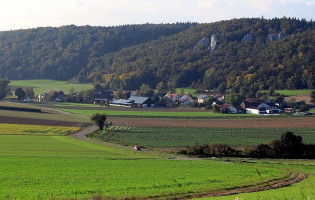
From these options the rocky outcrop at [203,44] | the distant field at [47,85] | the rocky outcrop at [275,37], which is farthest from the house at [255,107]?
the rocky outcrop at [203,44]

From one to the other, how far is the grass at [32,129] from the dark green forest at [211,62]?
2633 inches

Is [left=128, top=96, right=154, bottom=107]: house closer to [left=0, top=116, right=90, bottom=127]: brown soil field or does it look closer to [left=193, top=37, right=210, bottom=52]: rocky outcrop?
[left=0, top=116, right=90, bottom=127]: brown soil field

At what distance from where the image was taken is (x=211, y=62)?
158500mm

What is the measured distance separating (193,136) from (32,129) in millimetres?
18884

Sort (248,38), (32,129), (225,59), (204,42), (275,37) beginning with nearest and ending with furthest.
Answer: (32,129) → (225,59) → (275,37) → (248,38) → (204,42)

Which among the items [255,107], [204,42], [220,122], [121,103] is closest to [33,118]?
[220,122]

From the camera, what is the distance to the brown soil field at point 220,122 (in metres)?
72.7

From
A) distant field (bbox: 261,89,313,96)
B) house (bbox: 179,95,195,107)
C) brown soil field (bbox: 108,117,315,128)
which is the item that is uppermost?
Result: distant field (bbox: 261,89,313,96)

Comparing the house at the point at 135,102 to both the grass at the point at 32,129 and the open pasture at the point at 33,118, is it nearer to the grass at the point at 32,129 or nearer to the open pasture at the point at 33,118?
the open pasture at the point at 33,118

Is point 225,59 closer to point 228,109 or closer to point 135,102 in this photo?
point 135,102

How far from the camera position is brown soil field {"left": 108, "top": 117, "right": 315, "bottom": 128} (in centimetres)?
7269

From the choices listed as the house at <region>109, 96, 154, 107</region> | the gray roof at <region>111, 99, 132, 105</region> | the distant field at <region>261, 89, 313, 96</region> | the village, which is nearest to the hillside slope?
the distant field at <region>261, 89, 313, 96</region>

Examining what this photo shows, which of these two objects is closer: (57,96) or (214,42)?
(57,96)

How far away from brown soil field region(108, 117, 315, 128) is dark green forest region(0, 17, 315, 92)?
4504cm
